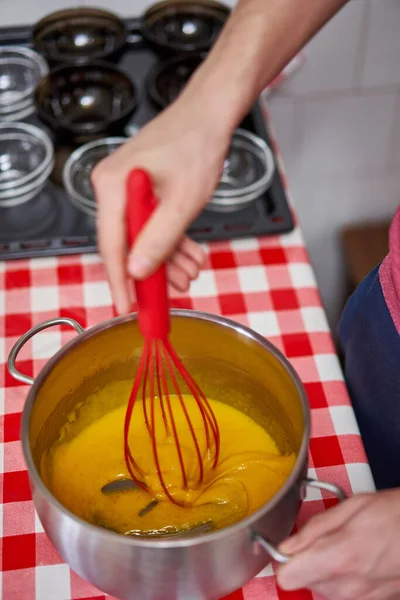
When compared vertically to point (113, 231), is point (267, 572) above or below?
below

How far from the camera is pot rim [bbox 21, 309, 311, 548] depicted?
1.55ft

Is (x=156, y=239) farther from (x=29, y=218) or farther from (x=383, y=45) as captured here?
(x=383, y=45)

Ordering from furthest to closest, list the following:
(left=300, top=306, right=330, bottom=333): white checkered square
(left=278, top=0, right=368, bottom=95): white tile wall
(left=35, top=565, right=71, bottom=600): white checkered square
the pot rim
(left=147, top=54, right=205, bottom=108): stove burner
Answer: (left=278, top=0, right=368, bottom=95): white tile wall < (left=147, top=54, right=205, bottom=108): stove burner < (left=300, top=306, right=330, bottom=333): white checkered square < (left=35, top=565, right=71, bottom=600): white checkered square < the pot rim

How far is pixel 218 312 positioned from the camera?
84 cm

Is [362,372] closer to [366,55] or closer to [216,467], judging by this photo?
[216,467]

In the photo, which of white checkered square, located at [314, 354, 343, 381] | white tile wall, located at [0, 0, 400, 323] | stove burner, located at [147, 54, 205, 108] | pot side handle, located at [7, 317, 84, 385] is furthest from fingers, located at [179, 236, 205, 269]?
white tile wall, located at [0, 0, 400, 323]

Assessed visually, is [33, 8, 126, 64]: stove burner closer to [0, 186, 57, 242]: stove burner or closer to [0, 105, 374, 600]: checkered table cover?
[0, 186, 57, 242]: stove burner

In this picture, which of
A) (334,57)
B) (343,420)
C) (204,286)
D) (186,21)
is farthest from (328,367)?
(334,57)

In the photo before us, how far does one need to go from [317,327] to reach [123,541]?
Result: 1.32 feet

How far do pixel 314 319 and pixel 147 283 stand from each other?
0.33 metres

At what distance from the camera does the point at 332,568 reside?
497 mm

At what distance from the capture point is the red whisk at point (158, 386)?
1.70 feet

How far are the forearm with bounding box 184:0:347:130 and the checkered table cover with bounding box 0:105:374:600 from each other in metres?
0.25

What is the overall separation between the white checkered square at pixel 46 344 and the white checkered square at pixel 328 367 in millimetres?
267
